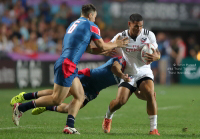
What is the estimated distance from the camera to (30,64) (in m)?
16.3

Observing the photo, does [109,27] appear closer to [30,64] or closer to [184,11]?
[184,11]

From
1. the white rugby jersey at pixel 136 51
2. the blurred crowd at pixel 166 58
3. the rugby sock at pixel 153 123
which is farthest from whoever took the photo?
the blurred crowd at pixel 166 58

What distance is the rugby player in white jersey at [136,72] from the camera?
687cm

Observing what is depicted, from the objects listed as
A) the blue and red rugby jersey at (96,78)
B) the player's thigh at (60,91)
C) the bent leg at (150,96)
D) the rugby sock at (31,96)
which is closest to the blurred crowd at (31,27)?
the rugby sock at (31,96)

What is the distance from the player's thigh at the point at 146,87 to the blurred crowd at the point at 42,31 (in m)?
10.2

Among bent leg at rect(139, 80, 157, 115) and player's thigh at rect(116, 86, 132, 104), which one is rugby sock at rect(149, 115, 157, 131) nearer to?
bent leg at rect(139, 80, 157, 115)

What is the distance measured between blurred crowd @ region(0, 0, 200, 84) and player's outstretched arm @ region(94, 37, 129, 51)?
10.0 meters

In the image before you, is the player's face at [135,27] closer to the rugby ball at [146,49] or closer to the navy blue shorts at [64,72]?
the rugby ball at [146,49]

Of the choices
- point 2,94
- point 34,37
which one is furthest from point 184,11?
point 2,94

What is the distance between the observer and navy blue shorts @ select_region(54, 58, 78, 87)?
6371 millimetres

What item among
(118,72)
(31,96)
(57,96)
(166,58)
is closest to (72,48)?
(57,96)

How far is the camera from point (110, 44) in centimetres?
680

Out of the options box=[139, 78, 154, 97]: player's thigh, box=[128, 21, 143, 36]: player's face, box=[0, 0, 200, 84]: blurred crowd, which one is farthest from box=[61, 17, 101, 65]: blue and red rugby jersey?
box=[0, 0, 200, 84]: blurred crowd

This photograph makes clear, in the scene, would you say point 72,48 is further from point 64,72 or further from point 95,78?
point 95,78
